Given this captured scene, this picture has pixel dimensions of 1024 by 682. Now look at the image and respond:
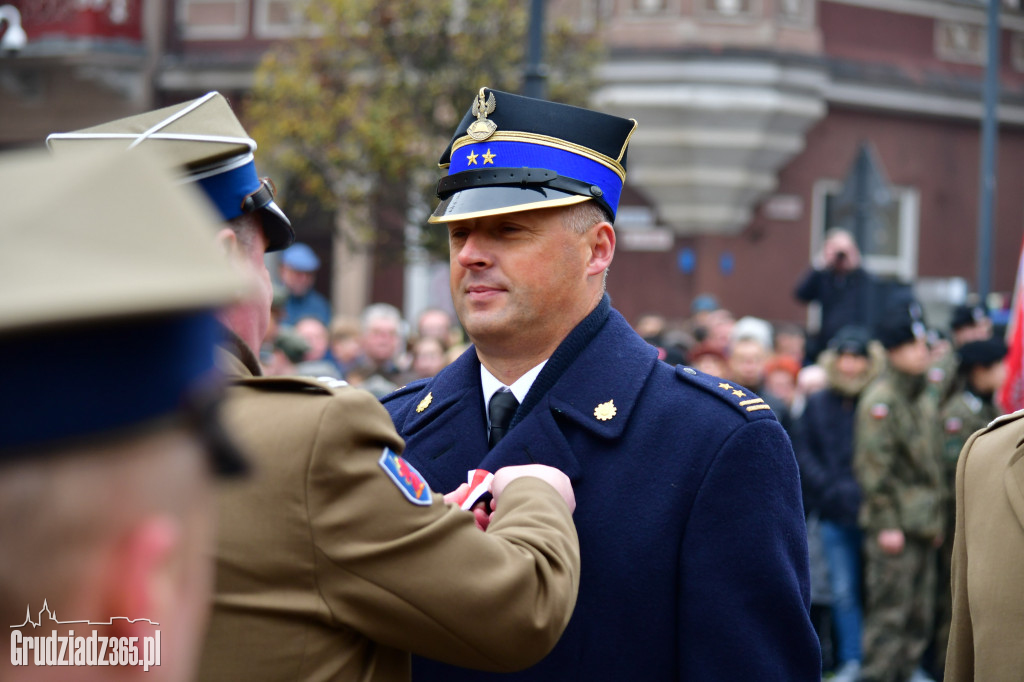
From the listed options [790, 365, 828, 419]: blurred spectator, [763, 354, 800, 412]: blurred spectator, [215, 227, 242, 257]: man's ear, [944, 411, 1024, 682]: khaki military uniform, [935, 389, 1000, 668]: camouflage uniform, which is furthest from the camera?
[763, 354, 800, 412]: blurred spectator

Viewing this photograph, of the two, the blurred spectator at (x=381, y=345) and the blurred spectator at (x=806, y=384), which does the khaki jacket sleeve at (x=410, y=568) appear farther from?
the blurred spectator at (x=806, y=384)

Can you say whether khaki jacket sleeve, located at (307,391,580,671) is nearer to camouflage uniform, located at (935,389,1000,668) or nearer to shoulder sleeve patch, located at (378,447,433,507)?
shoulder sleeve patch, located at (378,447,433,507)

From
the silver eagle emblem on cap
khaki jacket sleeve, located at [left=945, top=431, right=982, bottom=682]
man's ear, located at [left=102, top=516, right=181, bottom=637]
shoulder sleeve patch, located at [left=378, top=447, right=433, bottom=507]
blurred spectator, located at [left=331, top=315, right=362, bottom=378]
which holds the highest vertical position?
the silver eagle emblem on cap

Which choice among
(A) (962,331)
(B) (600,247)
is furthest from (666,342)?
(B) (600,247)

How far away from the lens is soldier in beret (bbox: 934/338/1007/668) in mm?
7727

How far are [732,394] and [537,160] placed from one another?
0.64 m

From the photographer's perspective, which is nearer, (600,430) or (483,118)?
(600,430)

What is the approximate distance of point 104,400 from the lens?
924mm

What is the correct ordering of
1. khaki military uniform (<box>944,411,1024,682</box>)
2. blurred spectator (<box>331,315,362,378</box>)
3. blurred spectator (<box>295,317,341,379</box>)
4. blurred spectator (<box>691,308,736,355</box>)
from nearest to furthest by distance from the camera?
khaki military uniform (<box>944,411,1024,682</box>) → blurred spectator (<box>295,317,341,379</box>) → blurred spectator (<box>331,315,362,378</box>) → blurred spectator (<box>691,308,736,355</box>)

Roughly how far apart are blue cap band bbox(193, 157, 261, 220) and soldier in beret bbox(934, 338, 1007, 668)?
6206 mm

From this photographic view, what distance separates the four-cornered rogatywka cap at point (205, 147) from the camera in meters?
2.34

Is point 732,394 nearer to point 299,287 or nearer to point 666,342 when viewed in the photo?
point 666,342

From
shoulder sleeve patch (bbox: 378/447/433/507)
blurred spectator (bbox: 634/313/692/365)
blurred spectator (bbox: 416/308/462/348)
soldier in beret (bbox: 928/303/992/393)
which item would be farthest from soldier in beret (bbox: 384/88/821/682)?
soldier in beret (bbox: 928/303/992/393)

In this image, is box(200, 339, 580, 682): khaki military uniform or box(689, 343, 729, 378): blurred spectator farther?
box(689, 343, 729, 378): blurred spectator
